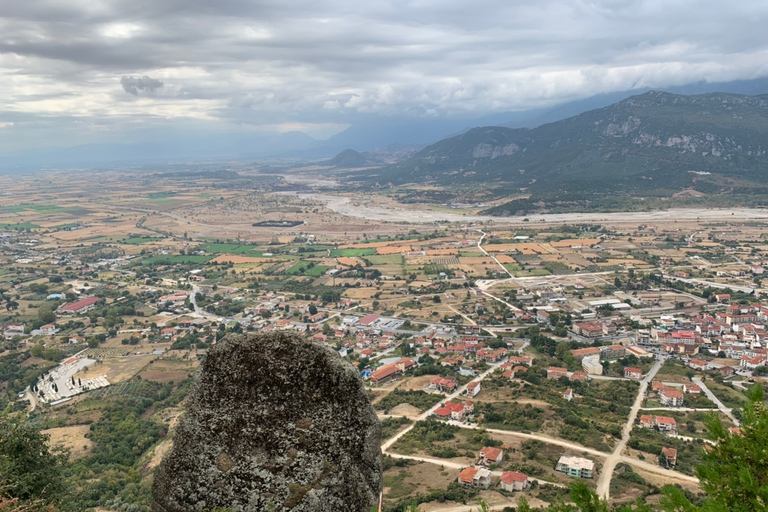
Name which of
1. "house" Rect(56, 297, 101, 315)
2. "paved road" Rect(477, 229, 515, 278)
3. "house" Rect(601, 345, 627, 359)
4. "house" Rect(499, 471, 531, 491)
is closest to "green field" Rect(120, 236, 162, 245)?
"house" Rect(56, 297, 101, 315)

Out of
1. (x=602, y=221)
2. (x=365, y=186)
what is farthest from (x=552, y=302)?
(x=365, y=186)

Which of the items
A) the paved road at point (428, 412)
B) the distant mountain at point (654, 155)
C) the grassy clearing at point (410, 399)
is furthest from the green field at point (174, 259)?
the distant mountain at point (654, 155)

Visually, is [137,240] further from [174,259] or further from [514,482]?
[514,482]

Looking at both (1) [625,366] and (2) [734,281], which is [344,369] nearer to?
(1) [625,366]

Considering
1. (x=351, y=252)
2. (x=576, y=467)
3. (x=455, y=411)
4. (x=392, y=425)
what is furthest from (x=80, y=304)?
(x=576, y=467)

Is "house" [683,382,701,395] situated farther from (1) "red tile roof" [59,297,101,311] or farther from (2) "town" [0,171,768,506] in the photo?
(1) "red tile roof" [59,297,101,311]

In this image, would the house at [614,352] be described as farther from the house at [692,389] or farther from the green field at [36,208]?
the green field at [36,208]

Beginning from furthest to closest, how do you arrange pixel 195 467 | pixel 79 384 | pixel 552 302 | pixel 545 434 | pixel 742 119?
pixel 742 119, pixel 552 302, pixel 79 384, pixel 545 434, pixel 195 467
